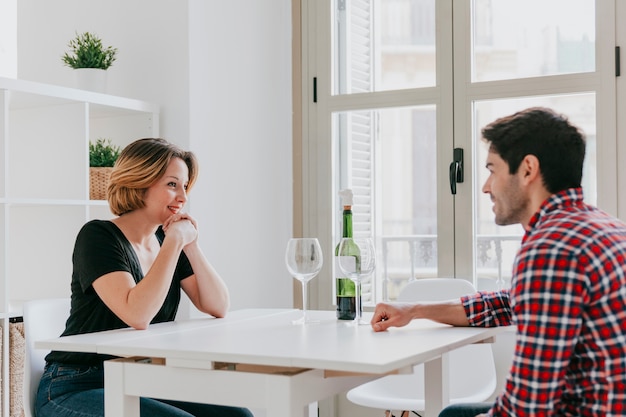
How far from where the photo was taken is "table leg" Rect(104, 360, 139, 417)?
171 centimetres

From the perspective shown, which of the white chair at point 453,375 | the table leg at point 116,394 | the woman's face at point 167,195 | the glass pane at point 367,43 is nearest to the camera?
the table leg at point 116,394

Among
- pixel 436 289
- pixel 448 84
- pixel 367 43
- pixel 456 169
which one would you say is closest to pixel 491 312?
pixel 436 289

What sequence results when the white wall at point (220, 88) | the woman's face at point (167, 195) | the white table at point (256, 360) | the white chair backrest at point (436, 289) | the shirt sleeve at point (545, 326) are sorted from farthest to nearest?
the white wall at point (220, 88)
the white chair backrest at point (436, 289)
the woman's face at point (167, 195)
the white table at point (256, 360)
the shirt sleeve at point (545, 326)

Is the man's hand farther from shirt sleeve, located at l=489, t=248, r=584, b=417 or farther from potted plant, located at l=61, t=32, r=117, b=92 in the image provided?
potted plant, located at l=61, t=32, r=117, b=92

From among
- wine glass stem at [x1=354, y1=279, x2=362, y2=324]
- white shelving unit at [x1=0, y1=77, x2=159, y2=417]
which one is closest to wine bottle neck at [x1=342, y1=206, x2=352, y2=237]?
wine glass stem at [x1=354, y1=279, x2=362, y2=324]

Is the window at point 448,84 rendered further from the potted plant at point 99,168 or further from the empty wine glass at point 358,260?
the empty wine glass at point 358,260

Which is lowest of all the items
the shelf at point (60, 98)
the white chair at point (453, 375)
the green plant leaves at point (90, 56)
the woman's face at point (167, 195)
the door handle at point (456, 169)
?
the white chair at point (453, 375)

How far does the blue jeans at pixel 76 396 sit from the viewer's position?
76.5 inches

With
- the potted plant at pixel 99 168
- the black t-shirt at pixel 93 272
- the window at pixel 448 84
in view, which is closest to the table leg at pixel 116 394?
the black t-shirt at pixel 93 272

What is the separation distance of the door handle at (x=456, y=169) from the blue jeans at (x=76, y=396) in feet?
5.85

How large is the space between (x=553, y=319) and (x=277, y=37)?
2769 mm

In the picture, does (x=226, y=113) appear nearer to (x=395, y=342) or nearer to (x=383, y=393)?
(x=383, y=393)

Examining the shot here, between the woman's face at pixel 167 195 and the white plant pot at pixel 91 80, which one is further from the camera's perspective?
the white plant pot at pixel 91 80

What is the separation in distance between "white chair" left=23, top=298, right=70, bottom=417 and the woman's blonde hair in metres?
0.32
